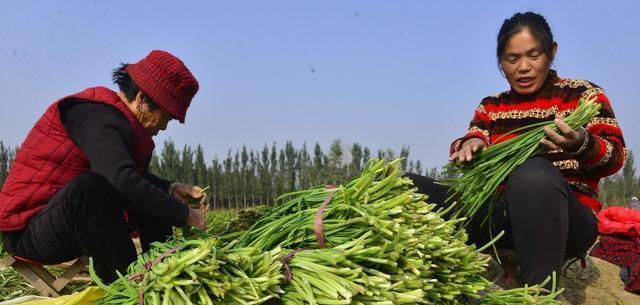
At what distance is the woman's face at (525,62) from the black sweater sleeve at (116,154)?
178 centimetres

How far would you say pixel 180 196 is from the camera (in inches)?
126

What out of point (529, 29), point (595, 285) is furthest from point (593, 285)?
point (529, 29)

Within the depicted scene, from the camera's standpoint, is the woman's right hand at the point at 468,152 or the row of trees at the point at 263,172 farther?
the row of trees at the point at 263,172

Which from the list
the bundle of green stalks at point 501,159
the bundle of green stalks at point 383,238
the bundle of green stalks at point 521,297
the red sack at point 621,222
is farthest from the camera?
the red sack at point 621,222

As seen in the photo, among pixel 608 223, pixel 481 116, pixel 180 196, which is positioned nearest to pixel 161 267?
pixel 180 196

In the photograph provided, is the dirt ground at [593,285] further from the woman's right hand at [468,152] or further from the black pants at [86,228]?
the black pants at [86,228]

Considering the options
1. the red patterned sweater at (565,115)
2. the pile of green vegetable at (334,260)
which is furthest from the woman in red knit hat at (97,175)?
the red patterned sweater at (565,115)

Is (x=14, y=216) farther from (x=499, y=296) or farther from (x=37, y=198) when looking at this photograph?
(x=499, y=296)

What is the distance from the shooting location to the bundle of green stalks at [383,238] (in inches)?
73.0

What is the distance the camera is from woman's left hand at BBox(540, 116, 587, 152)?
256 centimetres

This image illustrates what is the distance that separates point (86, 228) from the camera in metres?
2.50

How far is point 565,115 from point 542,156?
0.38 meters

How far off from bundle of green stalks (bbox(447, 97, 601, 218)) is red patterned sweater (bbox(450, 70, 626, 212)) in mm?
131

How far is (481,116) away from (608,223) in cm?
230
